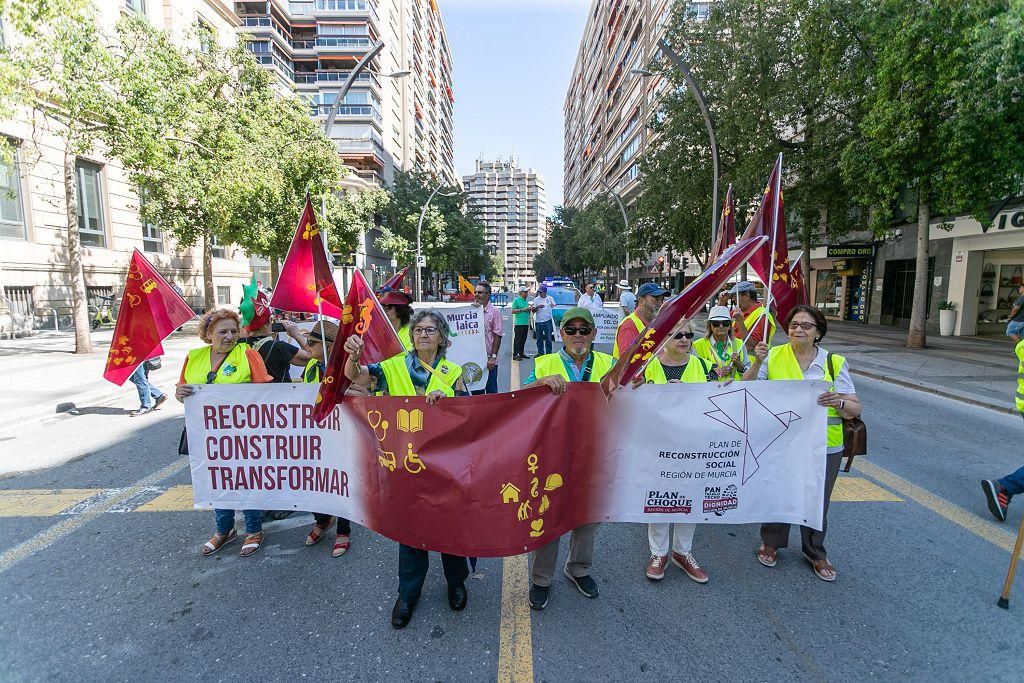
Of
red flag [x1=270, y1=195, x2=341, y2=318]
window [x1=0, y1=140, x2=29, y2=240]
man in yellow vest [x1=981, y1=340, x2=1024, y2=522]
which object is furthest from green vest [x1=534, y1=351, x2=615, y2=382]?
window [x1=0, y1=140, x2=29, y2=240]

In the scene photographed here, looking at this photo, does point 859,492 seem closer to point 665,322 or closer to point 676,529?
point 676,529

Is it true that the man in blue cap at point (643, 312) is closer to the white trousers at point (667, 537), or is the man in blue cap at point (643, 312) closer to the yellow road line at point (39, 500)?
the white trousers at point (667, 537)

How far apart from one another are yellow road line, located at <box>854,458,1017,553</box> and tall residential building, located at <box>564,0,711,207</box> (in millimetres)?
28332

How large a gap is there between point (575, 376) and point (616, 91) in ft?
227

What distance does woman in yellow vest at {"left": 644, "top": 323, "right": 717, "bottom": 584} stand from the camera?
3365 millimetres

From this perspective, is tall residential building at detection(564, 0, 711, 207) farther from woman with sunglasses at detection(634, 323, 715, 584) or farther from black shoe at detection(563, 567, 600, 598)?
black shoe at detection(563, 567, 600, 598)

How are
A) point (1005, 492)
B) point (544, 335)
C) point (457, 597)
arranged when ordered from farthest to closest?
1. point (544, 335)
2. point (1005, 492)
3. point (457, 597)

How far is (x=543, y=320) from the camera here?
1164 centimetres

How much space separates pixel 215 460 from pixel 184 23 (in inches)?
1118

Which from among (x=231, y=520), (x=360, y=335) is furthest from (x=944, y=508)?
(x=231, y=520)

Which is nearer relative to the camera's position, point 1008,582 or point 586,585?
point 1008,582

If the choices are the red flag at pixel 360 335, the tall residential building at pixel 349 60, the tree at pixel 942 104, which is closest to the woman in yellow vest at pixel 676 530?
the red flag at pixel 360 335

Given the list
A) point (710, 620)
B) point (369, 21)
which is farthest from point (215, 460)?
point (369, 21)

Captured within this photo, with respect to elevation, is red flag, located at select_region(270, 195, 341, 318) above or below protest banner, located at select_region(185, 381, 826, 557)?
above
